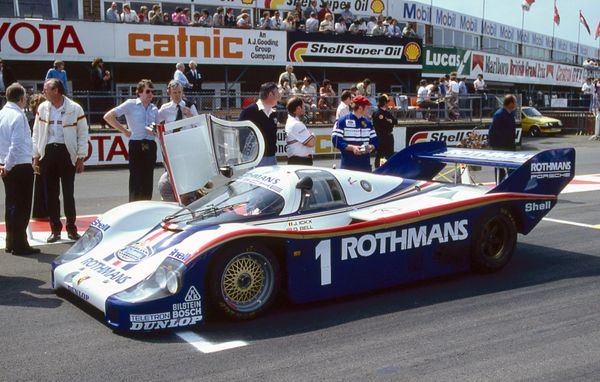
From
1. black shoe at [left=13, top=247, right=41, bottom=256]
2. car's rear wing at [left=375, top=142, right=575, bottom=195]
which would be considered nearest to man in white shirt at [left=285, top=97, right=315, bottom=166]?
car's rear wing at [left=375, top=142, right=575, bottom=195]

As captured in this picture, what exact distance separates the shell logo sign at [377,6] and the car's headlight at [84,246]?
1114 inches

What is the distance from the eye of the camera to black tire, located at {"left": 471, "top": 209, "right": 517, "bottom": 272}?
22.9 feet

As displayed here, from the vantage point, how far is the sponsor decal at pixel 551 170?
7574 millimetres

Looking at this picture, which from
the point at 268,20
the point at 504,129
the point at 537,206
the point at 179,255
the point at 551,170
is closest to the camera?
the point at 179,255

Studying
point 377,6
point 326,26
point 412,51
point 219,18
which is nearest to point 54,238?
point 219,18

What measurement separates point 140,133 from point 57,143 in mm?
993

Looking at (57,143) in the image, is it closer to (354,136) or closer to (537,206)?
(354,136)

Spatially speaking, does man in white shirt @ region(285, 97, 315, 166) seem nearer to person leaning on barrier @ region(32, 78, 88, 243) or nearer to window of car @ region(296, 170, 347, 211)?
window of car @ region(296, 170, 347, 211)

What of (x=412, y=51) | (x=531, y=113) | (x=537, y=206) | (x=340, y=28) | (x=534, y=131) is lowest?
(x=534, y=131)

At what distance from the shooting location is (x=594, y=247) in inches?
332

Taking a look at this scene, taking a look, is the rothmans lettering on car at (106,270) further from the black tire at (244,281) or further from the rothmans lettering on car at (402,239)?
the rothmans lettering on car at (402,239)

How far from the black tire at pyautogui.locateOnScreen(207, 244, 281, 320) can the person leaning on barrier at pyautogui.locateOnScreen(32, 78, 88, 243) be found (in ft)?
11.5

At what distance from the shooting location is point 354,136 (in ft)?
28.8

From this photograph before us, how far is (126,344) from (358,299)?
82.3 inches
